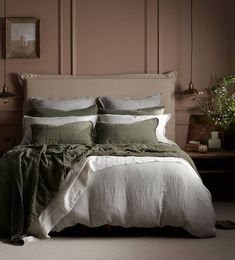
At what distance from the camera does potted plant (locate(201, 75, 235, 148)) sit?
583cm

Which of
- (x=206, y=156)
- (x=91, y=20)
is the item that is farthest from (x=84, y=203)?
(x=91, y=20)

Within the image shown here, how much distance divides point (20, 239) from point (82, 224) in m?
0.48

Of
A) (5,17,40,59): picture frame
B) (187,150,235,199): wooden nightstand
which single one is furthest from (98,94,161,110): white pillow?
(5,17,40,59): picture frame

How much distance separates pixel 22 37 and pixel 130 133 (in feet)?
6.16

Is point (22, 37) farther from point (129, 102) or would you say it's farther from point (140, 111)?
point (140, 111)

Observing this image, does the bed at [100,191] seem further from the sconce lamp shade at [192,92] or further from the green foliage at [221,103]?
the sconce lamp shade at [192,92]

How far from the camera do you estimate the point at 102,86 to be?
6.00 m

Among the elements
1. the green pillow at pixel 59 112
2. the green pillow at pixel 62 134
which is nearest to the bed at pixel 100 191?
the green pillow at pixel 62 134

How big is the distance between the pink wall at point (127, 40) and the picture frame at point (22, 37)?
0.07 m

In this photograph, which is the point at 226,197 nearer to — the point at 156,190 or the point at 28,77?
the point at 156,190

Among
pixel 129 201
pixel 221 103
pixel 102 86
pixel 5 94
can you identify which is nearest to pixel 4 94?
pixel 5 94

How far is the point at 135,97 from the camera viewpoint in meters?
5.99

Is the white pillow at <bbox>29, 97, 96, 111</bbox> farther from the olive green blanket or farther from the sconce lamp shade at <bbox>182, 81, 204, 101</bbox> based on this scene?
the olive green blanket

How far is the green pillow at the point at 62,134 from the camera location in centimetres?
507
